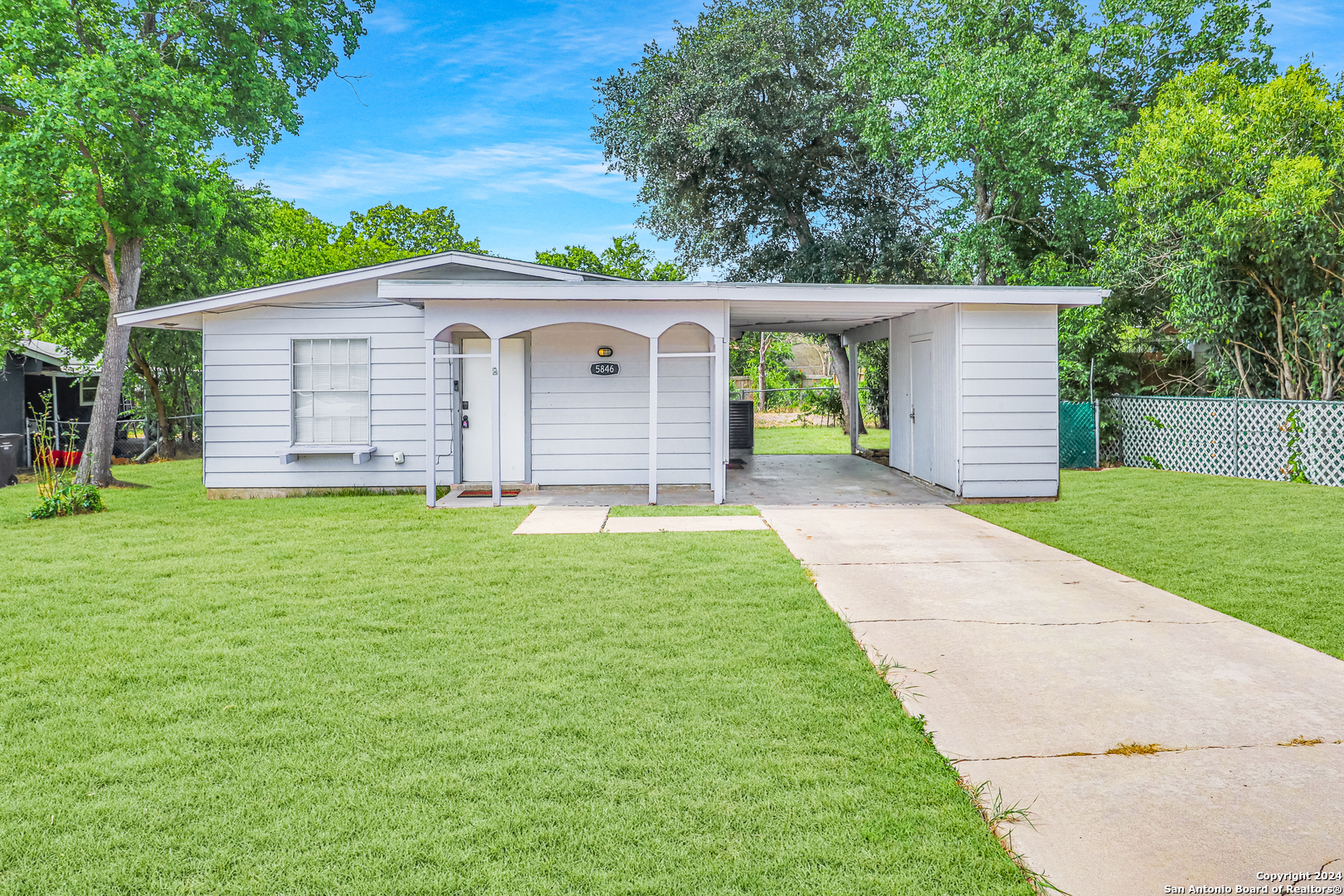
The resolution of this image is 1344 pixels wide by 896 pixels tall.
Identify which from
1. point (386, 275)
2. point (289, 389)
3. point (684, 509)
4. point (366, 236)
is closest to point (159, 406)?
point (289, 389)

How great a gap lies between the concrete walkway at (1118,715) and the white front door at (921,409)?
4958mm

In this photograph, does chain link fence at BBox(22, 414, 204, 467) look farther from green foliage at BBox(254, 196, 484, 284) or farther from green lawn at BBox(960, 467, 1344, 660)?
green foliage at BBox(254, 196, 484, 284)

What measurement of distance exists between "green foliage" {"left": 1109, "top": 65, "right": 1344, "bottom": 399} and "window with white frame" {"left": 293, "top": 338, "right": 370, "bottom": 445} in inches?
436

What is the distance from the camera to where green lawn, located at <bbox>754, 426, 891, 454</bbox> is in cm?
1650

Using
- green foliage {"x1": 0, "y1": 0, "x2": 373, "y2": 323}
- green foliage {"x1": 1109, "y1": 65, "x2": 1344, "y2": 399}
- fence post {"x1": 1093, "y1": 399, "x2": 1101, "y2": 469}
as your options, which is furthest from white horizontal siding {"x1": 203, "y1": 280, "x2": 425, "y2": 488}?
green foliage {"x1": 1109, "y1": 65, "x2": 1344, "y2": 399}

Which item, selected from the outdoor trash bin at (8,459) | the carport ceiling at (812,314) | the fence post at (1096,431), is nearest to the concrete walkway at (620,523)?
the carport ceiling at (812,314)

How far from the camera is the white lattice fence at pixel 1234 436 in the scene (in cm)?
1026

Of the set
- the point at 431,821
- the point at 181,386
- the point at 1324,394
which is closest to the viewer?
the point at 431,821

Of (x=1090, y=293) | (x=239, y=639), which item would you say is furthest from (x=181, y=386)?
(x=1090, y=293)

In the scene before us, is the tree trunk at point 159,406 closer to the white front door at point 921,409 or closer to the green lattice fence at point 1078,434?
the white front door at point 921,409

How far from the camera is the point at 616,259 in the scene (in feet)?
99.0

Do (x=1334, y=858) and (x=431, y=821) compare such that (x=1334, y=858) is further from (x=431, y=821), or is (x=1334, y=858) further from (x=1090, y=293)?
(x=1090, y=293)

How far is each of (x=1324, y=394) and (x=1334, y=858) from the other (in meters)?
11.2

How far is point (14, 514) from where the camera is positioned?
890 centimetres
